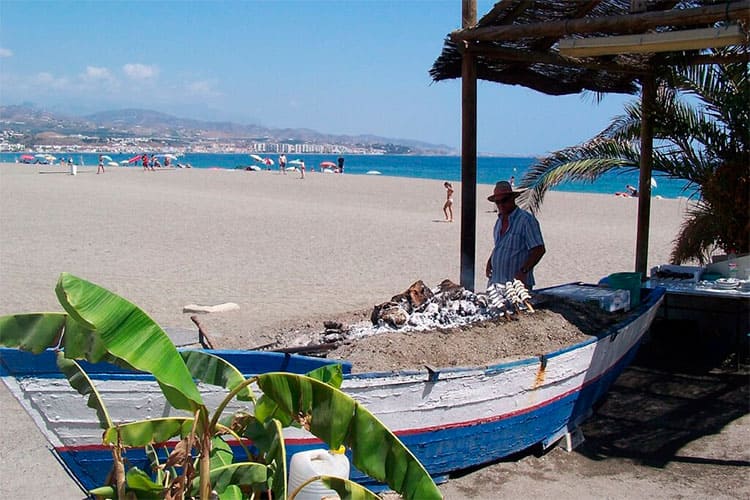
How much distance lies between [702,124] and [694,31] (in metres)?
3.20

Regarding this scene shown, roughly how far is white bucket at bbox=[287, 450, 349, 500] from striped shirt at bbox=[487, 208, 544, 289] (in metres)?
3.55

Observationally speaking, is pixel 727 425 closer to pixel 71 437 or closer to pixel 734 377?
pixel 734 377

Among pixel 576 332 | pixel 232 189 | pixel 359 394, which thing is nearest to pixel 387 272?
pixel 576 332

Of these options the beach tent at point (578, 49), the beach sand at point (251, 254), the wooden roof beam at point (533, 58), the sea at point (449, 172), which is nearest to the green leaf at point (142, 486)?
the beach sand at point (251, 254)

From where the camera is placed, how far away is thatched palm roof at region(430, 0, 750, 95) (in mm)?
5906

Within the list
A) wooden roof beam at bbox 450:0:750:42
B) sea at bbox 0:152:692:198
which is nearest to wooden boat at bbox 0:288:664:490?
wooden roof beam at bbox 450:0:750:42

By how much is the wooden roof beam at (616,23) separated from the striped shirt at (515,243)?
161 centimetres

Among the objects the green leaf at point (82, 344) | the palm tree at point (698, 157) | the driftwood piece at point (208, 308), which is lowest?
the driftwood piece at point (208, 308)

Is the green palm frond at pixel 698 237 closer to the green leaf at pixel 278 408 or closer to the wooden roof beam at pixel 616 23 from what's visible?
the wooden roof beam at pixel 616 23

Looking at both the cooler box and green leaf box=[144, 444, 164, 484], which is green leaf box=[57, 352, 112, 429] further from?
the cooler box

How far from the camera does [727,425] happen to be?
6262mm

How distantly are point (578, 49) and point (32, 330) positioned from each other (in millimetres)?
5031

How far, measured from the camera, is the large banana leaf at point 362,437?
2980mm

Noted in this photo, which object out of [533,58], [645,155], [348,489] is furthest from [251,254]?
[348,489]
